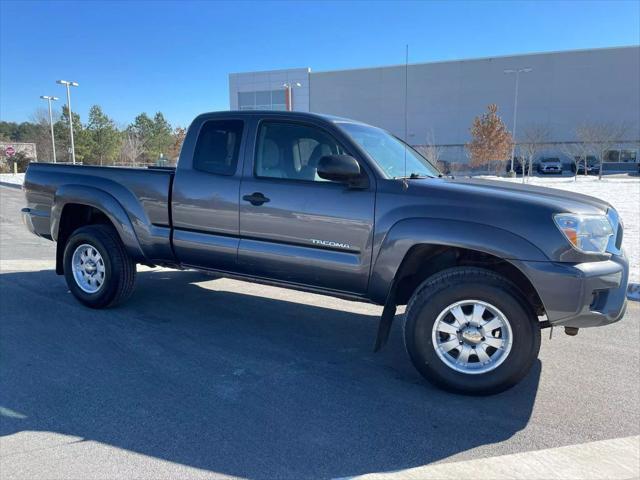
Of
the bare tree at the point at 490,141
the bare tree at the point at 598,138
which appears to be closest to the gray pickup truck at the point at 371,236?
the bare tree at the point at 490,141

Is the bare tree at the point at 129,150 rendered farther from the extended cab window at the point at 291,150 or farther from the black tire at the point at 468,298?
the black tire at the point at 468,298

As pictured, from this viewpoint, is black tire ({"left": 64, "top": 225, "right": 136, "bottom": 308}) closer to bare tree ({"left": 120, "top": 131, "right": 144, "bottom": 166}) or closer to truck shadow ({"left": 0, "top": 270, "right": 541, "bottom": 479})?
truck shadow ({"left": 0, "top": 270, "right": 541, "bottom": 479})

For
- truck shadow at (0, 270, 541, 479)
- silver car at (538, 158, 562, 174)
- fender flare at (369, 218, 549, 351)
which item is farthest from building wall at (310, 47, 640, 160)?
fender flare at (369, 218, 549, 351)

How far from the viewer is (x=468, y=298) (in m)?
3.41

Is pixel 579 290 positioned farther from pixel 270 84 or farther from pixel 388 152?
pixel 270 84

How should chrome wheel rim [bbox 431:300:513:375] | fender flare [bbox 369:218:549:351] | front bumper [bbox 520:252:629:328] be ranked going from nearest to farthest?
front bumper [bbox 520:252:629:328], fender flare [bbox 369:218:549:351], chrome wheel rim [bbox 431:300:513:375]

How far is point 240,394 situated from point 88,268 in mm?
2764

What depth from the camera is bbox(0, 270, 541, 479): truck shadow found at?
2.79 m

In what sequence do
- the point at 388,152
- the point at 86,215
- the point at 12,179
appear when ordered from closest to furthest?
the point at 388,152 < the point at 86,215 < the point at 12,179

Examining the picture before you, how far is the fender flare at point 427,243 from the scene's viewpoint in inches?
128

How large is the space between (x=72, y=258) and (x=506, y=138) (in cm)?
3613

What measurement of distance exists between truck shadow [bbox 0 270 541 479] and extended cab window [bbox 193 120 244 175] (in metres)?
1.56

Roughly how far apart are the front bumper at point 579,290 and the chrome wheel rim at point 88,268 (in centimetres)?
417

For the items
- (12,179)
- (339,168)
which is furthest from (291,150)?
(12,179)
